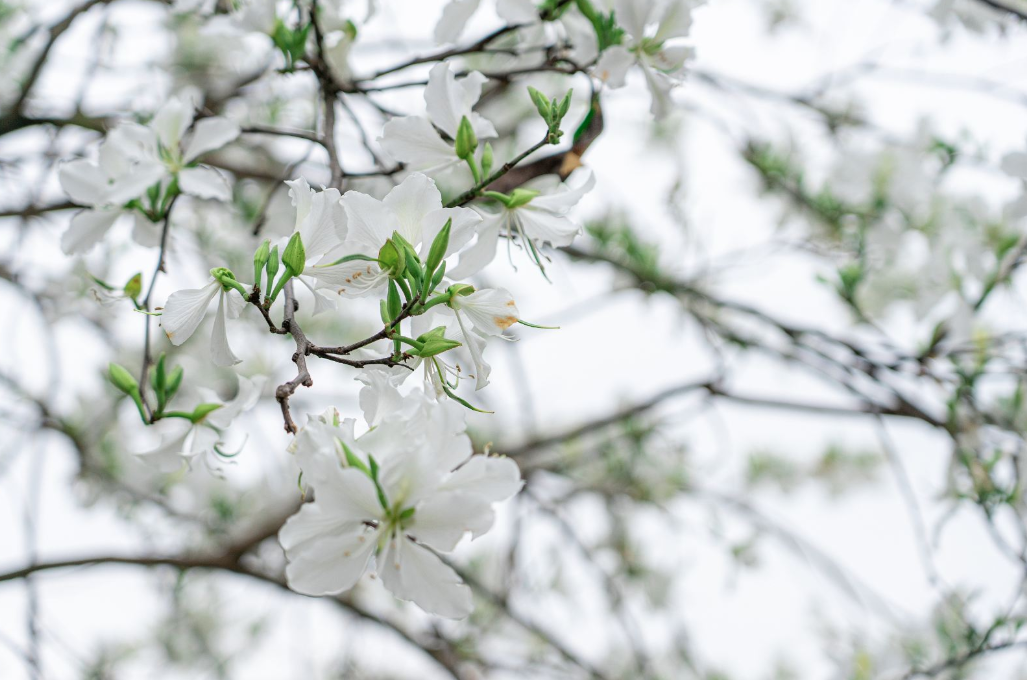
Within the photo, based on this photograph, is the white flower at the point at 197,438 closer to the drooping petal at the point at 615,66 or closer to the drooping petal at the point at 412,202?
the drooping petal at the point at 412,202

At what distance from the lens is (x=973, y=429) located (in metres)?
1.12

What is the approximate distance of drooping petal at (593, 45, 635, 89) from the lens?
67 cm

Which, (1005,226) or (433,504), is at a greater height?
(433,504)

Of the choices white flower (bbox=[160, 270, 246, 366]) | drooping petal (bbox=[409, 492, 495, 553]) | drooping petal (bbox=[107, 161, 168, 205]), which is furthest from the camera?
drooping petal (bbox=[107, 161, 168, 205])

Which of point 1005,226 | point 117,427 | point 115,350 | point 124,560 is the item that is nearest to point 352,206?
point 124,560

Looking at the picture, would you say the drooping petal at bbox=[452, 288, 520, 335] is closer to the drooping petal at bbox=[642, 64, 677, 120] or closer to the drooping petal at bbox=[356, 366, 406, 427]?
the drooping petal at bbox=[356, 366, 406, 427]

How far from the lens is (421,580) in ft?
1.55

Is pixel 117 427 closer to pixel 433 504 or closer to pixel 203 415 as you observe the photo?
pixel 203 415

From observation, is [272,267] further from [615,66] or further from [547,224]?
[615,66]

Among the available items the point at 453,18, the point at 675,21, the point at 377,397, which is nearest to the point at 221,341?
the point at 377,397

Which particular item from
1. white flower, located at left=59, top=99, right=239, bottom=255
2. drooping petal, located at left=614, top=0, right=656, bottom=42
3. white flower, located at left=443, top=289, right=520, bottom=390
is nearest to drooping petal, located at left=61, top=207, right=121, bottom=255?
white flower, located at left=59, top=99, right=239, bottom=255

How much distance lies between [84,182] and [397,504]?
487 millimetres

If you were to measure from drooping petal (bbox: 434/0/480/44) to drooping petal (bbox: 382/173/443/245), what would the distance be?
0.92 ft

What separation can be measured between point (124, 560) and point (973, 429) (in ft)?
4.52
